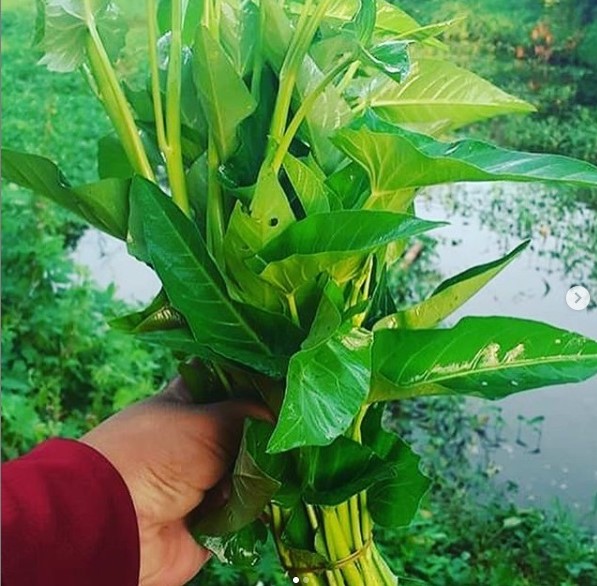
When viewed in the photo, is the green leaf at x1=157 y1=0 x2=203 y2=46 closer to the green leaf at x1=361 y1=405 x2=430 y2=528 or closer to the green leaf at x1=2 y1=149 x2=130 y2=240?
the green leaf at x1=2 y1=149 x2=130 y2=240

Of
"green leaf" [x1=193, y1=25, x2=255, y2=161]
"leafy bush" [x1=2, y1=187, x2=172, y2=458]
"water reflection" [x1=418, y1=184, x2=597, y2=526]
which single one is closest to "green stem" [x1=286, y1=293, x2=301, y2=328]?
"green leaf" [x1=193, y1=25, x2=255, y2=161]

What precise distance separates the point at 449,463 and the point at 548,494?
0.08m

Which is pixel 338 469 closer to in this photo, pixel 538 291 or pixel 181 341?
pixel 181 341

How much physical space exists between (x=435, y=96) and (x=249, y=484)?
27cm

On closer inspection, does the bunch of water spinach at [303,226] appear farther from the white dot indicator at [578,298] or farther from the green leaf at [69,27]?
the white dot indicator at [578,298]

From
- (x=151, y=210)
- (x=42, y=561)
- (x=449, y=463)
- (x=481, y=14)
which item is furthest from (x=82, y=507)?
(x=481, y=14)

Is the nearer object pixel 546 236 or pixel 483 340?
pixel 483 340

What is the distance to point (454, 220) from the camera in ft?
2.88

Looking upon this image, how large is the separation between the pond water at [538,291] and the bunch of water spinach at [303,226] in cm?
15

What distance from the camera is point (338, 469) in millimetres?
671

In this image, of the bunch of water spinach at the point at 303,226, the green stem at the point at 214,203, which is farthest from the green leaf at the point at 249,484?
the green stem at the point at 214,203

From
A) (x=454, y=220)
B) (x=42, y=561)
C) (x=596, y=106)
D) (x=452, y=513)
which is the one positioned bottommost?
(x=452, y=513)

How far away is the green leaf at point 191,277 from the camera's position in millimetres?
621

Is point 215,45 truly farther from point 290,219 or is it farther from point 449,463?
point 449,463
